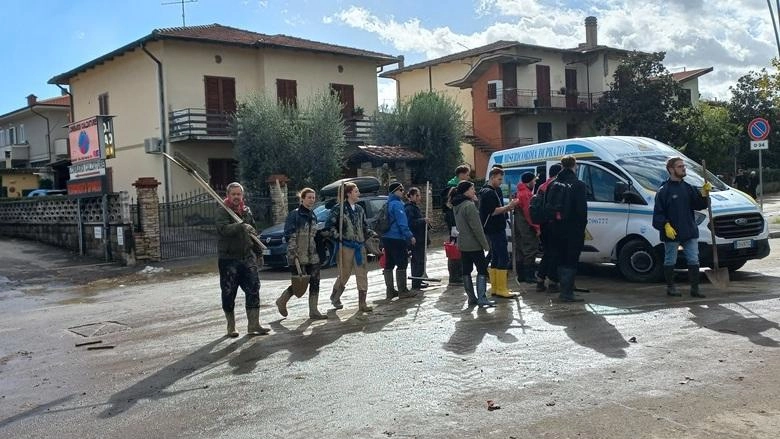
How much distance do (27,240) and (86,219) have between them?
4446 millimetres

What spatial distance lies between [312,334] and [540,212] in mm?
3379

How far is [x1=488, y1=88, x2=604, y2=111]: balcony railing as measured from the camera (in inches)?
1597

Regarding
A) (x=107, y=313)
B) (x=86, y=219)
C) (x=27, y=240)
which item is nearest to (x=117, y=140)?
(x=27, y=240)

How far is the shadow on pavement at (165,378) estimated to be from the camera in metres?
5.83

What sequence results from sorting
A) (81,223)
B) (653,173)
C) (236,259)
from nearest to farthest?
(236,259) → (653,173) → (81,223)

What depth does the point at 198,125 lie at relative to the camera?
2830 centimetres

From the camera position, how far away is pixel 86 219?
19.6m

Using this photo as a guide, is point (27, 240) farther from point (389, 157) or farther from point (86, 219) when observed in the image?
point (389, 157)

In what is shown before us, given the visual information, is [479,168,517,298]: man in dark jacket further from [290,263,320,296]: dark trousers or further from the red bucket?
[290,263,320,296]: dark trousers

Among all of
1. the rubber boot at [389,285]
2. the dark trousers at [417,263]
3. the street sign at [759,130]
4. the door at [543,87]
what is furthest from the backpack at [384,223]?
the door at [543,87]

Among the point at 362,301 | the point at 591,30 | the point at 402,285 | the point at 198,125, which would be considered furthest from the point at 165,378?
the point at 591,30

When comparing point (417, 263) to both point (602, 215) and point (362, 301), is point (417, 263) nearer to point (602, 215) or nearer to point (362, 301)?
point (362, 301)

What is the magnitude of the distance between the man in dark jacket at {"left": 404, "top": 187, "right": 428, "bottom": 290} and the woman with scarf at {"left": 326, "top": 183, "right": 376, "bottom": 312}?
1.81 m

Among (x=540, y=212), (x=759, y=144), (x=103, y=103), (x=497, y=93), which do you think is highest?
(x=497, y=93)
